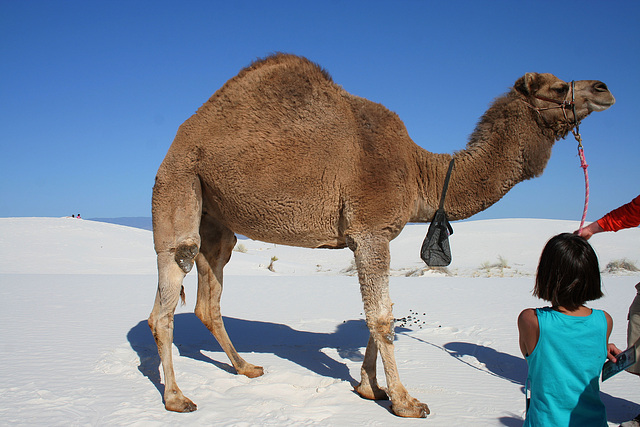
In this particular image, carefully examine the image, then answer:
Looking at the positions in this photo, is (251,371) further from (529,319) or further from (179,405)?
(529,319)

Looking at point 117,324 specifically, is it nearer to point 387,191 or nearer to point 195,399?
point 195,399

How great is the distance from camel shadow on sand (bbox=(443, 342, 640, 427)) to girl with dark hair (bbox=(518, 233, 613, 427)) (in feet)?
6.38

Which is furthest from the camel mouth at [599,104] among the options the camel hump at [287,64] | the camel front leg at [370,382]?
the camel front leg at [370,382]

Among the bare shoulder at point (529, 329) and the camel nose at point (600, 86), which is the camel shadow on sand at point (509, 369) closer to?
the bare shoulder at point (529, 329)

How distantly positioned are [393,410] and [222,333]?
2479 mm

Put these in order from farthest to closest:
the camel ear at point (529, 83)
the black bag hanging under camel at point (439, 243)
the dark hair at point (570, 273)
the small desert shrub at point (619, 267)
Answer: the small desert shrub at point (619, 267) → the black bag hanging under camel at point (439, 243) → the camel ear at point (529, 83) → the dark hair at point (570, 273)

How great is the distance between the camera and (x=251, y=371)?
5.48m

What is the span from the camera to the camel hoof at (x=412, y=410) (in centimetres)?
415

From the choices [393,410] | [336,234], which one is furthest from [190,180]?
[393,410]

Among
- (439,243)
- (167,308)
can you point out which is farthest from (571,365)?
(167,308)

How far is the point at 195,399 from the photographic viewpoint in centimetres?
479

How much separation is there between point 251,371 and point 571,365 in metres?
3.96

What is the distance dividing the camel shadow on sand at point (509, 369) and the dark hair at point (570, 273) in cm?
225

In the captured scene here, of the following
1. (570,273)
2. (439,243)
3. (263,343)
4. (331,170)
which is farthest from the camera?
(263,343)
